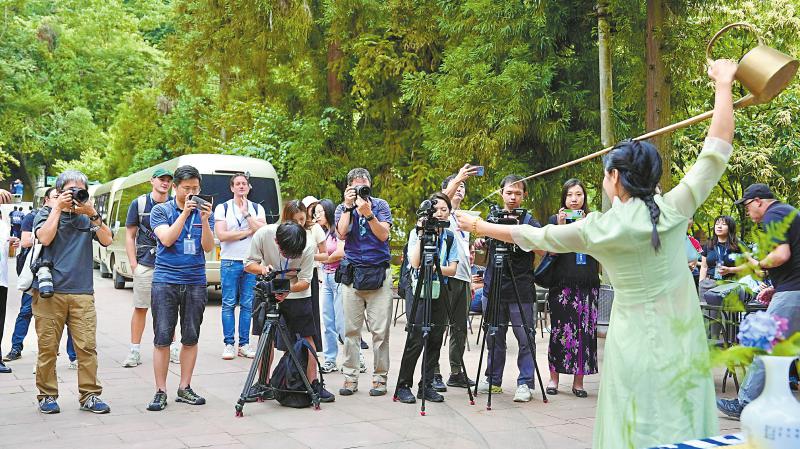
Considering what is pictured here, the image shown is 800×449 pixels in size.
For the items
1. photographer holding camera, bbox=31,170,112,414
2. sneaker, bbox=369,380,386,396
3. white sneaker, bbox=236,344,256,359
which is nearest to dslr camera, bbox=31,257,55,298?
photographer holding camera, bbox=31,170,112,414

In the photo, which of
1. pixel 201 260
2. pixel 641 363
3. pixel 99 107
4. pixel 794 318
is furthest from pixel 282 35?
pixel 99 107

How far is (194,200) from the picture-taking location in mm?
6750

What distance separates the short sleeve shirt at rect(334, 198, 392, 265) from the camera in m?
7.40

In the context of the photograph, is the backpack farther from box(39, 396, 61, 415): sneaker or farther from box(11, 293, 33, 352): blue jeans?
box(11, 293, 33, 352): blue jeans

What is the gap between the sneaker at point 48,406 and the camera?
658 cm

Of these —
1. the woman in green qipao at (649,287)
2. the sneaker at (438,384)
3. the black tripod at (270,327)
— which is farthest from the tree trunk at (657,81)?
the woman in green qipao at (649,287)

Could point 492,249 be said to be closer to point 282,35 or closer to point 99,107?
point 282,35

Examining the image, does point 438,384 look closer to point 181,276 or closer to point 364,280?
point 364,280

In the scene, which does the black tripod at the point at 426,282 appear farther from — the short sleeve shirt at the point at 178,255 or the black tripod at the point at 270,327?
the short sleeve shirt at the point at 178,255

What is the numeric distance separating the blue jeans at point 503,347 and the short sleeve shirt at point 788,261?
6.66 feet

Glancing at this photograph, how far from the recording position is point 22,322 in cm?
909

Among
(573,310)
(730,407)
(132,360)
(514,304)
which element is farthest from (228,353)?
(730,407)

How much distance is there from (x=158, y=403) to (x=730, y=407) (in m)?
4.38

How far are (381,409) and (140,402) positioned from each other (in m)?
1.98
